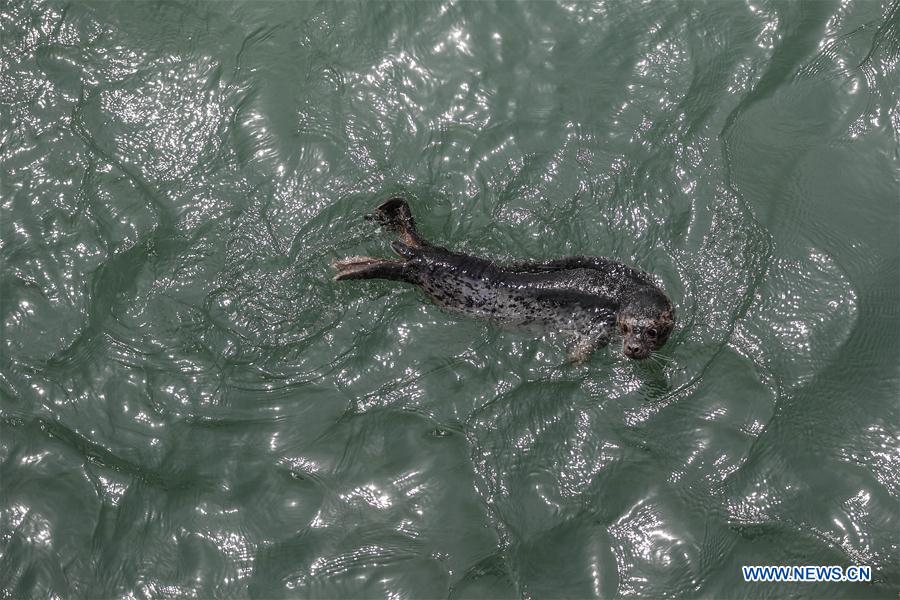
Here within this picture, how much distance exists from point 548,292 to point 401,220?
67.4 inches

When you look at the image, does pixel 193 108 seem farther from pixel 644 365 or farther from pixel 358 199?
pixel 644 365

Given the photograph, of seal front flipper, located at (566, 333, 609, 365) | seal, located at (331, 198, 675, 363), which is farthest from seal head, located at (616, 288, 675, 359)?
seal front flipper, located at (566, 333, 609, 365)

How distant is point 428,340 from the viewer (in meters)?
7.62

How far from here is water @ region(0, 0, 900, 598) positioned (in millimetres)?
6914

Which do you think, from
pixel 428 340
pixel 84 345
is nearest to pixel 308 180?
pixel 428 340

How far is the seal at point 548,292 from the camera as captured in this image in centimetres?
742

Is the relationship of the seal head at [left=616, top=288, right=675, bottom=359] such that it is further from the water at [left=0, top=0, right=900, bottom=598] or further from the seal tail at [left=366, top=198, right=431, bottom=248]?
the seal tail at [left=366, top=198, right=431, bottom=248]

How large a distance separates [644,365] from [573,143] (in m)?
2.56

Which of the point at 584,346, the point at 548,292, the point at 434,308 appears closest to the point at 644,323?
the point at 584,346

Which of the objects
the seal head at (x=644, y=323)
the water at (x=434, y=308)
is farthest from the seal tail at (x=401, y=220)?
the seal head at (x=644, y=323)

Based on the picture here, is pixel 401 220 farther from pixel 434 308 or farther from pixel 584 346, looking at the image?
pixel 584 346

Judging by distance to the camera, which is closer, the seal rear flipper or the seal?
the seal

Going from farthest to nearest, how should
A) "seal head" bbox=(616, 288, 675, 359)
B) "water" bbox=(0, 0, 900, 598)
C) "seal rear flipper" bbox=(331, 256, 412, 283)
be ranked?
1. "seal rear flipper" bbox=(331, 256, 412, 283)
2. "seal head" bbox=(616, 288, 675, 359)
3. "water" bbox=(0, 0, 900, 598)

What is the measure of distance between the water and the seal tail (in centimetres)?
24
